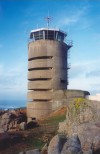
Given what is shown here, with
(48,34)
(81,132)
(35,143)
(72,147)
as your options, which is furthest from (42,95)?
(72,147)

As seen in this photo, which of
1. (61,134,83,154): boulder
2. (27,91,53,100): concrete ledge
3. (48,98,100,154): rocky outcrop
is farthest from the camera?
(27,91,53,100): concrete ledge

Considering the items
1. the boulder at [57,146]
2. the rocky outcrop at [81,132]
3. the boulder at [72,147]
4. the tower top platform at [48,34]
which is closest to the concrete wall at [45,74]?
the tower top platform at [48,34]

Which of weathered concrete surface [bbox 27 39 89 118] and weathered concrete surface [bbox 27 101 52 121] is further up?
weathered concrete surface [bbox 27 39 89 118]

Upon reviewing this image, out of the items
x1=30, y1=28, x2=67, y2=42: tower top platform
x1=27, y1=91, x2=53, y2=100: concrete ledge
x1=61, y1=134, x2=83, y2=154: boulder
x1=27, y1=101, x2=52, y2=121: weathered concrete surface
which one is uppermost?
x1=30, y1=28, x2=67, y2=42: tower top platform

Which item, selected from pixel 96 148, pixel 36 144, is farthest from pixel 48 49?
pixel 96 148

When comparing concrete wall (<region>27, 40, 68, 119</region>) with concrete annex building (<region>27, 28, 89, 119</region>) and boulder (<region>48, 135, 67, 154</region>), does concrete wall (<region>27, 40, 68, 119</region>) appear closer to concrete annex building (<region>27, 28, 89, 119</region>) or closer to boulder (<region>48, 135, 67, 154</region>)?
concrete annex building (<region>27, 28, 89, 119</region>)

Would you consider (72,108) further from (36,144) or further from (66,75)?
(66,75)

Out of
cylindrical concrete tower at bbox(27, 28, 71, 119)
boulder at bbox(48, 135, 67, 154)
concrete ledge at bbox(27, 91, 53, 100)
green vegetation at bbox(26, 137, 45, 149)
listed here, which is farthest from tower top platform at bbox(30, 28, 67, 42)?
boulder at bbox(48, 135, 67, 154)

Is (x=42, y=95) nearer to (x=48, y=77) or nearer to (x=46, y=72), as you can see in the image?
(x=48, y=77)
